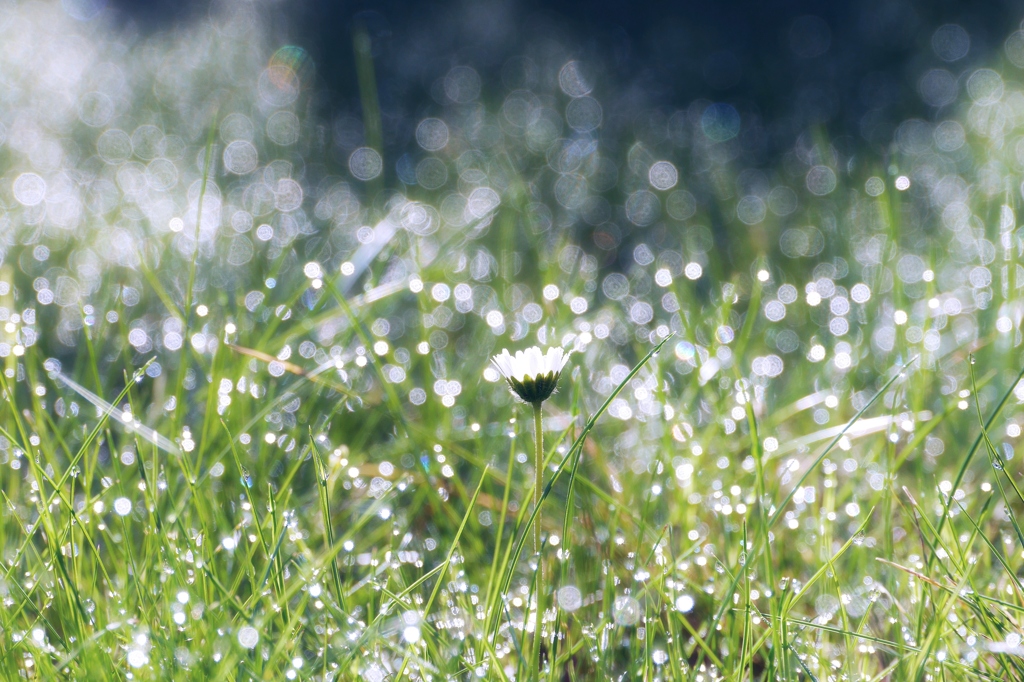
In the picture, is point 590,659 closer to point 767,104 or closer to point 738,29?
point 767,104

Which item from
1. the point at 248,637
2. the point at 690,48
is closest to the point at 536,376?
the point at 248,637

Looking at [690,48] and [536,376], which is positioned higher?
[690,48]

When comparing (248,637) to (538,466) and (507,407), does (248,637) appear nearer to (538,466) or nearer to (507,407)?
(538,466)

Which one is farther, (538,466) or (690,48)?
(690,48)

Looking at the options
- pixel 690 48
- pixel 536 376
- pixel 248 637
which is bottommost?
pixel 248 637

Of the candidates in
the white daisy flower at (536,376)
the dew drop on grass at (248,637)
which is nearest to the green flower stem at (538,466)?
the white daisy flower at (536,376)

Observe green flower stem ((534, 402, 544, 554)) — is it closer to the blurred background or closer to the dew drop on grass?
the dew drop on grass

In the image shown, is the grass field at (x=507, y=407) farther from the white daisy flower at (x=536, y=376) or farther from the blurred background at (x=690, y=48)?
the blurred background at (x=690, y=48)

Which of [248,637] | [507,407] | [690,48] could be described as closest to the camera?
[248,637]

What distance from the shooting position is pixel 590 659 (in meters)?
0.79

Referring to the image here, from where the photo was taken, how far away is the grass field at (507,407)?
0.74 metres

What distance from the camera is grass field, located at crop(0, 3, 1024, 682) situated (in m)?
0.74

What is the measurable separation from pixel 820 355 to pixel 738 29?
2.56 m

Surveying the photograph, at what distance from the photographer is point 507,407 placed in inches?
46.3
